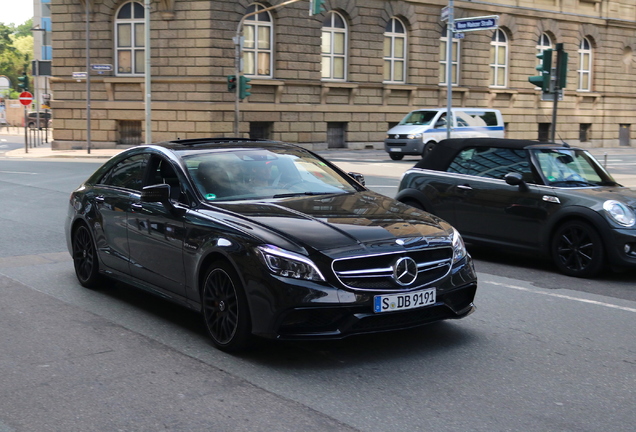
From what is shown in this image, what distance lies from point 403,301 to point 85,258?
371 centimetres

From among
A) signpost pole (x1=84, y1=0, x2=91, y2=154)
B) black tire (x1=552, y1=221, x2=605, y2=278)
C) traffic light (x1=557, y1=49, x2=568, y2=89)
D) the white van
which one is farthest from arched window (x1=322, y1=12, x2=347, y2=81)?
black tire (x1=552, y1=221, x2=605, y2=278)

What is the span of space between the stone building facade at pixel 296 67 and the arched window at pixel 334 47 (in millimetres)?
53

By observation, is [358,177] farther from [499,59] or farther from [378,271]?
[499,59]

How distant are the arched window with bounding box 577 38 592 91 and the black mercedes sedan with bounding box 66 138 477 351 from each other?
139 feet

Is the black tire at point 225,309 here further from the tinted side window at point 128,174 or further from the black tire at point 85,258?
the black tire at point 85,258

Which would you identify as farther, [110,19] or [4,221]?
[110,19]

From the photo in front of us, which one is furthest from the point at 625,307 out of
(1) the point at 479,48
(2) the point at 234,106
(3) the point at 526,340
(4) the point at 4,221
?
(1) the point at 479,48

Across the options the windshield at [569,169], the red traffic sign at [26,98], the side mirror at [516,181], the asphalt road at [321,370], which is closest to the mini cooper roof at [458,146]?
the windshield at [569,169]

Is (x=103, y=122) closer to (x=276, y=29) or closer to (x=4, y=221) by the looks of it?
(x=276, y=29)

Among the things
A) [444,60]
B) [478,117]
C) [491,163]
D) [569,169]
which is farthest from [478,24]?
[444,60]

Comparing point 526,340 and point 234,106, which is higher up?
point 234,106

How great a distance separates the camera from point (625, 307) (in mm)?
7395

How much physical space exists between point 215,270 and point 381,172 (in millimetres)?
19241

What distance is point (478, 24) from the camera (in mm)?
24062
